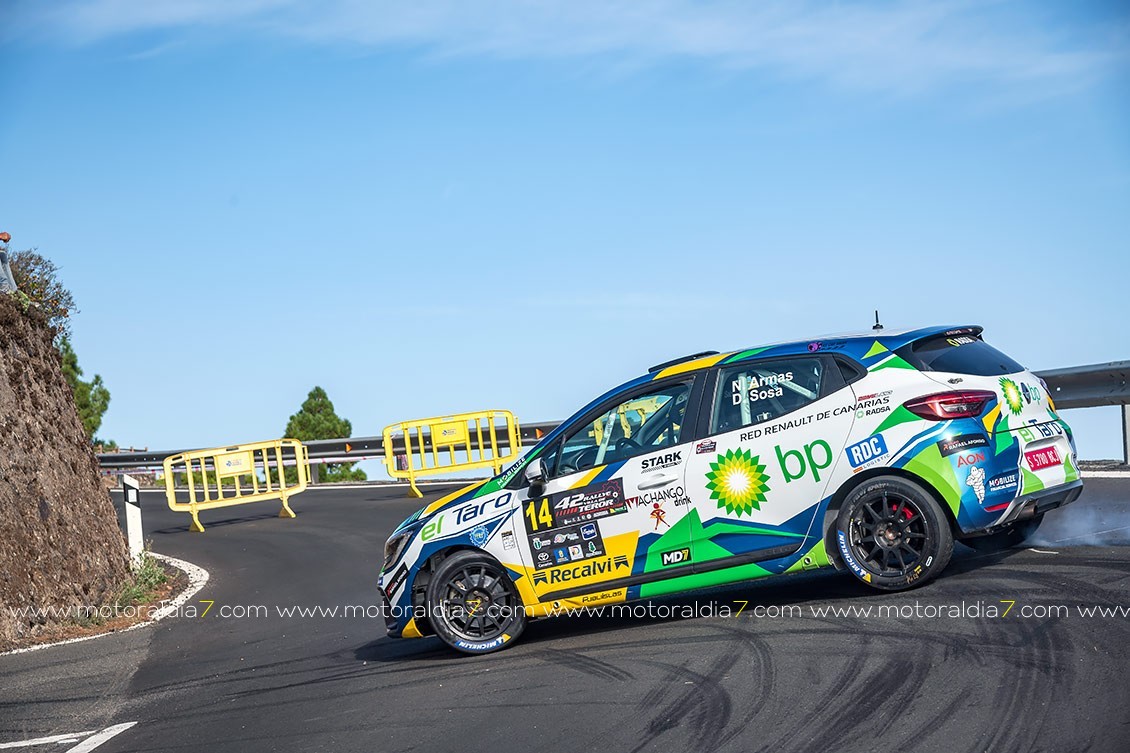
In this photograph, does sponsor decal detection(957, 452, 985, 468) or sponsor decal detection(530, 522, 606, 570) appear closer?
sponsor decal detection(957, 452, 985, 468)

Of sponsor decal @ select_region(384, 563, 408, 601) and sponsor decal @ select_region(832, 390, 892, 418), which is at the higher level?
sponsor decal @ select_region(832, 390, 892, 418)

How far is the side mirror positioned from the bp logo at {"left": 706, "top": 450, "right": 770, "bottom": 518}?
1.12 m

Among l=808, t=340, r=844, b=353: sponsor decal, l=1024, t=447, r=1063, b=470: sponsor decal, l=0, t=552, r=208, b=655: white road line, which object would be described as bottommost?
l=0, t=552, r=208, b=655: white road line

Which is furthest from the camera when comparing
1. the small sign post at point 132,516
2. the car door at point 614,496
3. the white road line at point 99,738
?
the small sign post at point 132,516

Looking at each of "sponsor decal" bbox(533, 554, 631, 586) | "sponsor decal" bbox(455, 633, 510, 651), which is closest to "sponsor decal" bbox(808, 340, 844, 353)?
"sponsor decal" bbox(533, 554, 631, 586)

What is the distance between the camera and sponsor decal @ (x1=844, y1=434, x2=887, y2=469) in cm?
777

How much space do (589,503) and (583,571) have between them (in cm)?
46

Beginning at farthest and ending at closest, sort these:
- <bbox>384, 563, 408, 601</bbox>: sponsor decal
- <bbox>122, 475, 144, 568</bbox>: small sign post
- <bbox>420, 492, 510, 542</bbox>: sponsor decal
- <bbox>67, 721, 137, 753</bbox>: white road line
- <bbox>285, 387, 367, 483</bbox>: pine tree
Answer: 1. <bbox>285, 387, 367, 483</bbox>: pine tree
2. <bbox>122, 475, 144, 568</bbox>: small sign post
3. <bbox>384, 563, 408, 601</bbox>: sponsor decal
4. <bbox>420, 492, 510, 542</bbox>: sponsor decal
5. <bbox>67, 721, 137, 753</bbox>: white road line

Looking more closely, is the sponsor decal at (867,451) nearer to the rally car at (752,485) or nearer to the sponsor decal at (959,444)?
the rally car at (752,485)

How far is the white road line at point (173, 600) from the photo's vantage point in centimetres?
1040

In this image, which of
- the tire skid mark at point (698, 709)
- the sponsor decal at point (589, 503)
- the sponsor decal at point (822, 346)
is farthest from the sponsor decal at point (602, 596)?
the sponsor decal at point (822, 346)

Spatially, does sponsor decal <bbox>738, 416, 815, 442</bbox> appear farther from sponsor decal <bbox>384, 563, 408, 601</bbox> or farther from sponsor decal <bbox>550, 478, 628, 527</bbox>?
sponsor decal <bbox>384, 563, 408, 601</bbox>

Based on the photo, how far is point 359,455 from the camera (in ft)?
83.1

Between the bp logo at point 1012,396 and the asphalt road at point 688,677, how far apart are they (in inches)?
44.8
